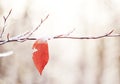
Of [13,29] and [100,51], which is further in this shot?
[100,51]

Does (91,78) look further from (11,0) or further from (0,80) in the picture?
A: (11,0)

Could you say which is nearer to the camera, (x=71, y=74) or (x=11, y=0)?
(x=11, y=0)

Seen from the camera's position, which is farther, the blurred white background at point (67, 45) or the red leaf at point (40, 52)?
the blurred white background at point (67, 45)

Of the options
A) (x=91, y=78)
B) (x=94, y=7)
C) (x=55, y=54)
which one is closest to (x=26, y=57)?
(x=55, y=54)

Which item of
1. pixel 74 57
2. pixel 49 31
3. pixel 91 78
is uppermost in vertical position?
pixel 49 31

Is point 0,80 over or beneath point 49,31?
beneath

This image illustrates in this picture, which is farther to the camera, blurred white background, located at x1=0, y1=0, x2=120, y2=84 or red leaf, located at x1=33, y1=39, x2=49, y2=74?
blurred white background, located at x1=0, y1=0, x2=120, y2=84

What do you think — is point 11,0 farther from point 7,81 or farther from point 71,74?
point 71,74

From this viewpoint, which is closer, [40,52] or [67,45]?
[40,52]

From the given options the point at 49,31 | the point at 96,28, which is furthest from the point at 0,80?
the point at 96,28
